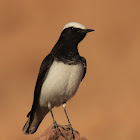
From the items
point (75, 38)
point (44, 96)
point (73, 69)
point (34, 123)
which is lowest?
point (34, 123)

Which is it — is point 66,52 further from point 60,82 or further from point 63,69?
point 60,82

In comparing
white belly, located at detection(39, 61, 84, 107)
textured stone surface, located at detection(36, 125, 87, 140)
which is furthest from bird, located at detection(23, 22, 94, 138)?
textured stone surface, located at detection(36, 125, 87, 140)

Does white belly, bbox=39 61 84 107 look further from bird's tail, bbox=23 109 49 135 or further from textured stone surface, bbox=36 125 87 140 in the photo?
bird's tail, bbox=23 109 49 135

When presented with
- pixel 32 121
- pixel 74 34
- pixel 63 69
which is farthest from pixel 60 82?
pixel 32 121

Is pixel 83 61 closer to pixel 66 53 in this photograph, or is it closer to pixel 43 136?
pixel 66 53

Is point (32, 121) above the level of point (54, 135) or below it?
below

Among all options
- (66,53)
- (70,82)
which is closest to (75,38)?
(66,53)
